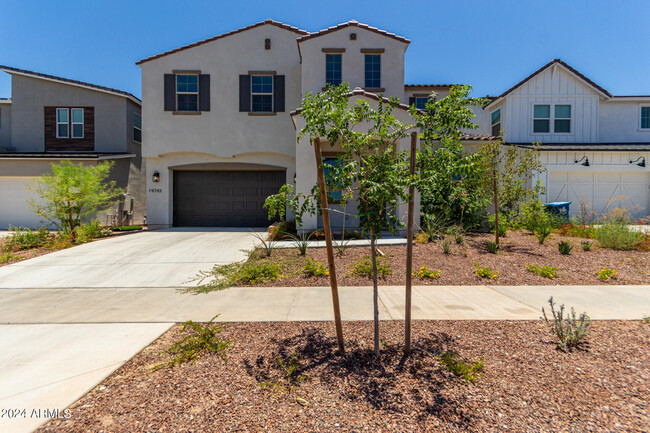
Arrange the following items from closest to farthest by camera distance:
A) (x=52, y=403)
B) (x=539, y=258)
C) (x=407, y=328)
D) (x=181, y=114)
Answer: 1. (x=52, y=403)
2. (x=407, y=328)
3. (x=539, y=258)
4. (x=181, y=114)

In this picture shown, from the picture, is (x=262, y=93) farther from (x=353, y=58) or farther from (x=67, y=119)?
(x=67, y=119)

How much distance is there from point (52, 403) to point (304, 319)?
98.0 inches

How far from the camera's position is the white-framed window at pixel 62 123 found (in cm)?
1575

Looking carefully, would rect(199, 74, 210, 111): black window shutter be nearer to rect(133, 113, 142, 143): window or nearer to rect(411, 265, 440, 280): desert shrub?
rect(133, 113, 142, 143): window

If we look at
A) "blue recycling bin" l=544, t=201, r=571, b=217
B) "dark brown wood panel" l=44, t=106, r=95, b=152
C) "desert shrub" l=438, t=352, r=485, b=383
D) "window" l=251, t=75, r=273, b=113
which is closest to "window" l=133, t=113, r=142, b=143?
"dark brown wood panel" l=44, t=106, r=95, b=152

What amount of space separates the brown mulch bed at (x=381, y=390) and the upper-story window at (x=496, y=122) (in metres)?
15.3

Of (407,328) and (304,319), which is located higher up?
(407,328)

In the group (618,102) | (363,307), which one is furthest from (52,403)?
(618,102)

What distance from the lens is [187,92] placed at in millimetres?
13617

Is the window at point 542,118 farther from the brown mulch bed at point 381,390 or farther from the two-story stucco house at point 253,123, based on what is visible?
the brown mulch bed at point 381,390

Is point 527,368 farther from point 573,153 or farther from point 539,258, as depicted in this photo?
point 573,153

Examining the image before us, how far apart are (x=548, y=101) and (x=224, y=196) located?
16598 millimetres

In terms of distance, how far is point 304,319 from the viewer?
4113 mm

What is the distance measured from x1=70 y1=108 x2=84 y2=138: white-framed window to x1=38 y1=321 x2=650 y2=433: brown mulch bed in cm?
1699
